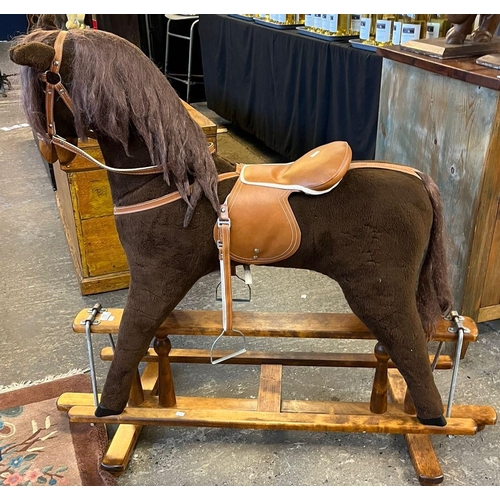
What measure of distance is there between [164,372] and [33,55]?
32.6 inches

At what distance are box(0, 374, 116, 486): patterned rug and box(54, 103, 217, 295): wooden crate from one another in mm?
564

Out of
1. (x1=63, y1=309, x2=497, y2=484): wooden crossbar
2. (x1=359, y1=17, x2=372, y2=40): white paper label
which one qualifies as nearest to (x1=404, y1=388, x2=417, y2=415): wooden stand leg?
(x1=63, y1=309, x2=497, y2=484): wooden crossbar

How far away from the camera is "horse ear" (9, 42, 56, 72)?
923 millimetres

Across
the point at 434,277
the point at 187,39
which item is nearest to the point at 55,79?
the point at 434,277

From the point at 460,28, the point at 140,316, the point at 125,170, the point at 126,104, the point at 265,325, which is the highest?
the point at 460,28

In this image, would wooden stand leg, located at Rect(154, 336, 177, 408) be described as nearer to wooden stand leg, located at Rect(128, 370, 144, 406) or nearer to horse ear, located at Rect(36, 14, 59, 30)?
wooden stand leg, located at Rect(128, 370, 144, 406)

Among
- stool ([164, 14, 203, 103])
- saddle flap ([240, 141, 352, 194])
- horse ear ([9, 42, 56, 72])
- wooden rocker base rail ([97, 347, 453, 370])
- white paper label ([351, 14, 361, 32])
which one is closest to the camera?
horse ear ([9, 42, 56, 72])

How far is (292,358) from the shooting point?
59.4 inches

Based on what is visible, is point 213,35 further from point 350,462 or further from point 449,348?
point 350,462

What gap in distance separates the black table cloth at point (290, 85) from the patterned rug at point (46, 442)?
1.74m

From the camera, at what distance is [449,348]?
1721 mm

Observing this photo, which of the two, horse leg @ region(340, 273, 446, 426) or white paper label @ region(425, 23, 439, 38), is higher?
white paper label @ region(425, 23, 439, 38)

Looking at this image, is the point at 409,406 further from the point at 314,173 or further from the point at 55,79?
the point at 55,79
